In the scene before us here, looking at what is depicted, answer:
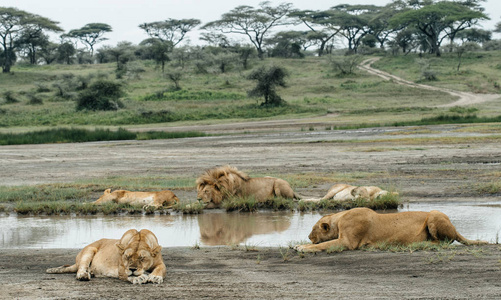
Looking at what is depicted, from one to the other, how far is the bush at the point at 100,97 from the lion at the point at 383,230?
41.7 m

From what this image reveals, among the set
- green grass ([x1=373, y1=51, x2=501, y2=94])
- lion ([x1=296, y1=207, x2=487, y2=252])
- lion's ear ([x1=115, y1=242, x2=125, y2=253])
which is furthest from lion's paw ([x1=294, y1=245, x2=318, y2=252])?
green grass ([x1=373, y1=51, x2=501, y2=94])

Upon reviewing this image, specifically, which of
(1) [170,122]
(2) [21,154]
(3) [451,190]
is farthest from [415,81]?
(3) [451,190]

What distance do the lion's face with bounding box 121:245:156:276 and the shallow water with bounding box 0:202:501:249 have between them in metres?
2.48

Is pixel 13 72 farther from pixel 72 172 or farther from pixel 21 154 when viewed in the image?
pixel 72 172

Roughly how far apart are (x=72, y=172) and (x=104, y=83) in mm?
32004

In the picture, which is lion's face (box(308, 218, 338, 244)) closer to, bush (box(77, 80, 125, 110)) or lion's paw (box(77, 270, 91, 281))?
lion's paw (box(77, 270, 91, 281))

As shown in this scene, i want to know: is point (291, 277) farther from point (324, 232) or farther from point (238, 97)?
point (238, 97)

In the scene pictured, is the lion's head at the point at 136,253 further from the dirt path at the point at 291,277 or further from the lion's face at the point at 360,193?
the lion's face at the point at 360,193

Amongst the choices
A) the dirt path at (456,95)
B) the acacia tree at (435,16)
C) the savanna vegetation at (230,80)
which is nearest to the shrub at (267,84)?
the savanna vegetation at (230,80)

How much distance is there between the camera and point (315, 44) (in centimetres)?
9850

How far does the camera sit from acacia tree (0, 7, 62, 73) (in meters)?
67.2

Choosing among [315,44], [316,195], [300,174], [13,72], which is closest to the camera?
[316,195]

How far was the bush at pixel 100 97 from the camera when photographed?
156 ft

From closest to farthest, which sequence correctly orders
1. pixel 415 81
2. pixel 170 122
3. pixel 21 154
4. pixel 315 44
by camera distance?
pixel 21 154 < pixel 170 122 < pixel 415 81 < pixel 315 44
